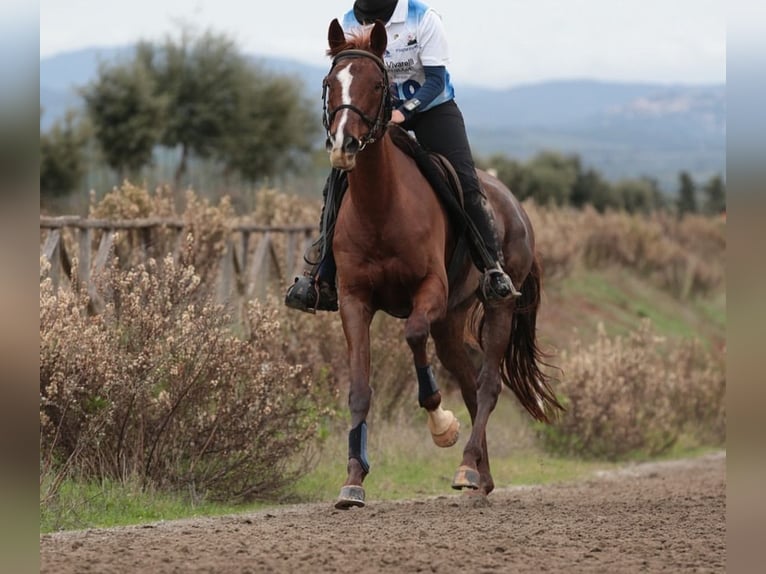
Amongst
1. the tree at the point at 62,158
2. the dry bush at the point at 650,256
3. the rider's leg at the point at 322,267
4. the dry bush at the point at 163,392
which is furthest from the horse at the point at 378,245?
the tree at the point at 62,158

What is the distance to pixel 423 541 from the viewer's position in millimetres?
7539

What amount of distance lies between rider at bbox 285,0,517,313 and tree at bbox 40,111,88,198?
2791 cm

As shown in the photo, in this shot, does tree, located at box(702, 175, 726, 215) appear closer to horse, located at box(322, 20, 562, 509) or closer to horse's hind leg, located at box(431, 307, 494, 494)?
horse's hind leg, located at box(431, 307, 494, 494)

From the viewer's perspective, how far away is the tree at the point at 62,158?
123 feet

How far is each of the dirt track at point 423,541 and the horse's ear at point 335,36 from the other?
3.02 m

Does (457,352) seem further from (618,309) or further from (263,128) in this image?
(263,128)

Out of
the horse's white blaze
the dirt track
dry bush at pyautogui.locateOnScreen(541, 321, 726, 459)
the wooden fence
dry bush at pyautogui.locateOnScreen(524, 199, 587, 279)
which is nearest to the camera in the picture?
the dirt track

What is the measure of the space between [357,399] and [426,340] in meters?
0.63

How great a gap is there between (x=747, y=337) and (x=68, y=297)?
601 cm

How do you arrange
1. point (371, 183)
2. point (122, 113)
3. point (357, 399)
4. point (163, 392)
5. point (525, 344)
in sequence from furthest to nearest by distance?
point (122, 113) → point (525, 344) → point (163, 392) → point (371, 183) → point (357, 399)

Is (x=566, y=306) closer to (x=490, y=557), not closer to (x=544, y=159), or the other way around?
(x=490, y=557)

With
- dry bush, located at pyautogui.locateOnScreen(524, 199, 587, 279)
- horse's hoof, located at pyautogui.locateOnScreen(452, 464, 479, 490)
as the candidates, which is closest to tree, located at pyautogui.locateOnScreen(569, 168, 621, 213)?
dry bush, located at pyautogui.locateOnScreen(524, 199, 587, 279)

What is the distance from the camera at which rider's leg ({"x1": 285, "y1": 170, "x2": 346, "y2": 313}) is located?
31.3 feet

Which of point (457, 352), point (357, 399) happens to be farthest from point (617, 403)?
point (357, 399)
